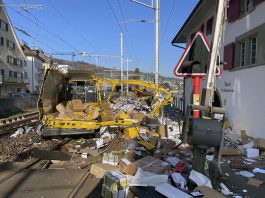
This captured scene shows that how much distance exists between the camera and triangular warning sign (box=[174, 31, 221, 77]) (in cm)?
589

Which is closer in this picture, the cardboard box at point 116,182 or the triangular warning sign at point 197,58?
the cardboard box at point 116,182

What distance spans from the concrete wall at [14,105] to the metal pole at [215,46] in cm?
2320

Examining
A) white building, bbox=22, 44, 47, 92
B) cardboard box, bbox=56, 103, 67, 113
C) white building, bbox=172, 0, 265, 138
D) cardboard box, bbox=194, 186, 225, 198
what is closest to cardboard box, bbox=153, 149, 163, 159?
cardboard box, bbox=194, 186, 225, 198

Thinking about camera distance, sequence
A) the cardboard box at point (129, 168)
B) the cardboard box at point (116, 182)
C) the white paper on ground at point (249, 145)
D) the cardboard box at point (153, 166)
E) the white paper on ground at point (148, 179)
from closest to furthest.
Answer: the cardboard box at point (116, 182), the white paper on ground at point (148, 179), the cardboard box at point (153, 166), the cardboard box at point (129, 168), the white paper on ground at point (249, 145)

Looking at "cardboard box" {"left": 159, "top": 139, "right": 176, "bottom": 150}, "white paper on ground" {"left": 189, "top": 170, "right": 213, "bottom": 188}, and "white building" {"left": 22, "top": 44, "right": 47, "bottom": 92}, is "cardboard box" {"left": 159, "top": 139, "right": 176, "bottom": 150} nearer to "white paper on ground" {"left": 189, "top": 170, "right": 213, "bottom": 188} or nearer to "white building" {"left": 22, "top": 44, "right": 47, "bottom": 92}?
"white paper on ground" {"left": 189, "top": 170, "right": 213, "bottom": 188}

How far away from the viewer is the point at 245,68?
41.7 ft

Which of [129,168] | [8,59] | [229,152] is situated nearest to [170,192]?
[129,168]

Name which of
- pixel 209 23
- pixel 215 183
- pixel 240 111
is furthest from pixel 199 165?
pixel 209 23

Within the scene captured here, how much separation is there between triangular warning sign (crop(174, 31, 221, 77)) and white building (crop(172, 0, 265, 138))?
4.50 meters

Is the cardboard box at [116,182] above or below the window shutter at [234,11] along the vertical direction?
below

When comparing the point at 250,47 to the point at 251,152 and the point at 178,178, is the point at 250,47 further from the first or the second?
the point at 178,178

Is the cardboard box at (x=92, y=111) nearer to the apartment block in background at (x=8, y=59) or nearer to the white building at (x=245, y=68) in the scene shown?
the white building at (x=245, y=68)

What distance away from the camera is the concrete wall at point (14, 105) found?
28.5m

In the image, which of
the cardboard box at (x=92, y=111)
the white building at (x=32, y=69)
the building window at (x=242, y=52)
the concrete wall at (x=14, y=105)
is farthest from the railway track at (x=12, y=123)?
the white building at (x=32, y=69)
